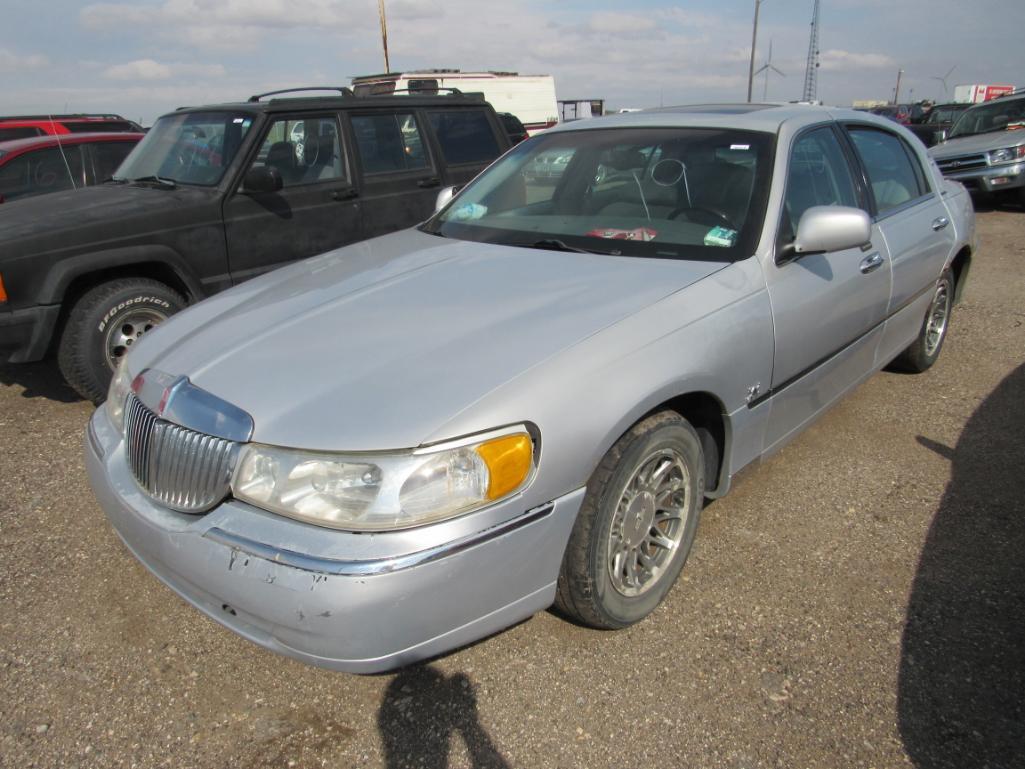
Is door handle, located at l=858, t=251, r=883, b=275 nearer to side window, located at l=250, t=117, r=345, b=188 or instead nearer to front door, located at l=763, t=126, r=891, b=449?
front door, located at l=763, t=126, r=891, b=449

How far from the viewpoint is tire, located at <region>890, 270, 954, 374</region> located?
4.57 meters

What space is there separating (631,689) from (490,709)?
438 millimetres

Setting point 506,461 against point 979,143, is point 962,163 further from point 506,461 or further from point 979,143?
point 506,461

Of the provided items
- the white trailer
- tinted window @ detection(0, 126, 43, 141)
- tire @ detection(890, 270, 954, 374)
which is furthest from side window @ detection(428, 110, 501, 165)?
the white trailer

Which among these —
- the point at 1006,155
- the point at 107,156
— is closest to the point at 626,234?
the point at 107,156

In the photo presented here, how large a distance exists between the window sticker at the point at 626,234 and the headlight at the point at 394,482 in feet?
4.29

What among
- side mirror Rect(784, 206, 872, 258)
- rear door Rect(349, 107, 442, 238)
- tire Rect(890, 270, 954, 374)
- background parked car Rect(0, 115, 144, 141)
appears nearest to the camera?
side mirror Rect(784, 206, 872, 258)

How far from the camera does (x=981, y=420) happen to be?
4.23 metres

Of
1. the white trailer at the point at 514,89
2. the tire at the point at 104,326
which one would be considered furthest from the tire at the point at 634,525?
the white trailer at the point at 514,89

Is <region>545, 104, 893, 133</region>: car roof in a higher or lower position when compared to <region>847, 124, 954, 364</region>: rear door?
higher

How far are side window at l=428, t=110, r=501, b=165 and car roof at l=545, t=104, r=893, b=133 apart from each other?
254 cm

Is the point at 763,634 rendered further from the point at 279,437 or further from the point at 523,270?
the point at 279,437

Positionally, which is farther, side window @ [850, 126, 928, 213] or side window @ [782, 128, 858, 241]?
side window @ [850, 126, 928, 213]

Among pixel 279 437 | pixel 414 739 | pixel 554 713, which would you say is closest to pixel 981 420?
pixel 554 713
